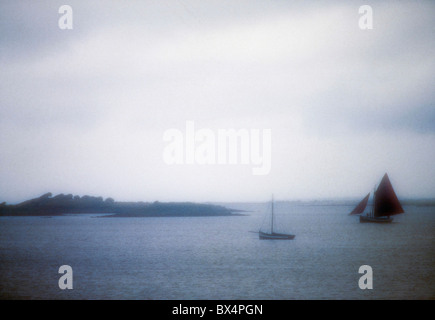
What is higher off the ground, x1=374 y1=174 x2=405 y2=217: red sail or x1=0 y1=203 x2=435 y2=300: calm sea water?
x1=374 y1=174 x2=405 y2=217: red sail

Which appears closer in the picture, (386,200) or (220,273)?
(220,273)

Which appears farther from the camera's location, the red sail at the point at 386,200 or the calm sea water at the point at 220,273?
the red sail at the point at 386,200

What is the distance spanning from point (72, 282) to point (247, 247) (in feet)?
47.1

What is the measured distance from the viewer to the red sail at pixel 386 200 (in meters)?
29.8

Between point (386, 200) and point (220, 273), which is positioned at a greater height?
point (386, 200)

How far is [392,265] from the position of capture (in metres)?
19.6

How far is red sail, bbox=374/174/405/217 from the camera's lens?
97.7 feet

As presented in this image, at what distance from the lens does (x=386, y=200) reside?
30.5 m

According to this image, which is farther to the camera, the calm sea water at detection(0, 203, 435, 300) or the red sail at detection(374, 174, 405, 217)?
the red sail at detection(374, 174, 405, 217)

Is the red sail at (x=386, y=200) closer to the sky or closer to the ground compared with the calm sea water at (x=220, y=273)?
closer to the sky
